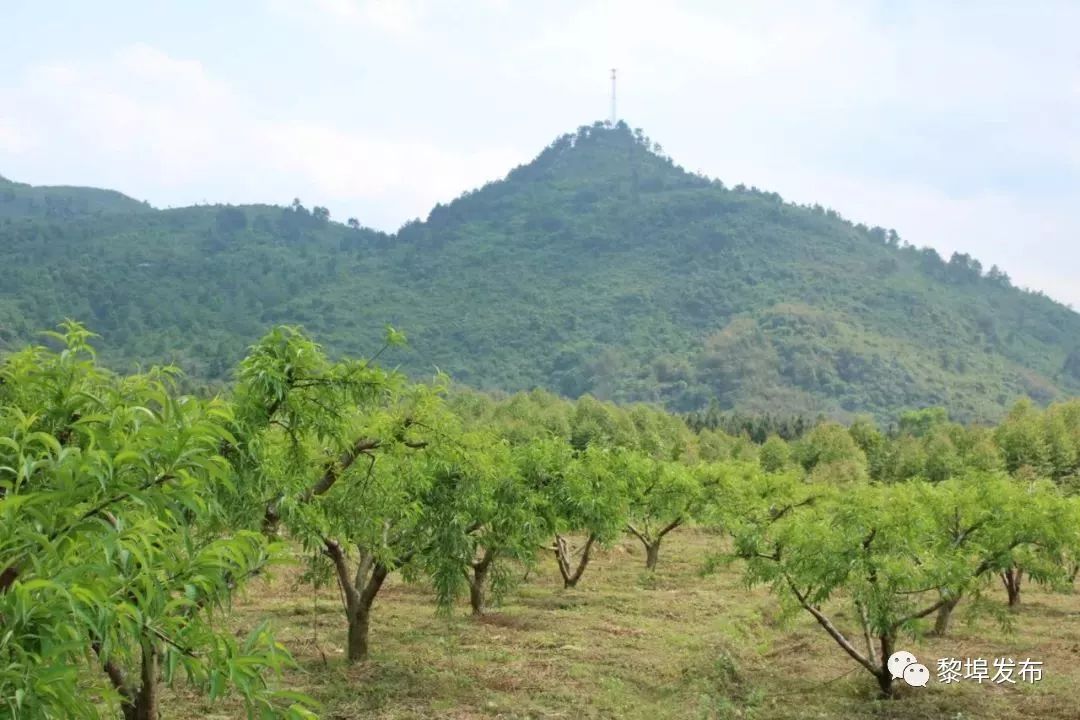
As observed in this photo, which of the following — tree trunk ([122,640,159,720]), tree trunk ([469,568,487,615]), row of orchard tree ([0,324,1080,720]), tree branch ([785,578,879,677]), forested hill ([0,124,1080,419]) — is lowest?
tree trunk ([469,568,487,615])

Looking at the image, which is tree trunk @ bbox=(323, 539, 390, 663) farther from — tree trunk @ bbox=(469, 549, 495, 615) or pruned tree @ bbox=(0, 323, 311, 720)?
pruned tree @ bbox=(0, 323, 311, 720)

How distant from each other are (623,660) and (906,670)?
490cm

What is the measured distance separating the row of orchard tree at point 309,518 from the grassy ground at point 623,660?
0.86 m

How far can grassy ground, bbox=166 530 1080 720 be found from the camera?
523 inches

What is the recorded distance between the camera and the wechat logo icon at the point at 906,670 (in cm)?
1375

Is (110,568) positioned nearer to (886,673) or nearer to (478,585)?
(886,673)

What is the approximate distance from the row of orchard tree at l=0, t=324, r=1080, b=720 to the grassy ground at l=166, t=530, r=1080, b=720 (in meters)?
0.86

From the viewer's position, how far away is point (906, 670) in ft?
45.7

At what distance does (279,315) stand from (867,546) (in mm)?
167477

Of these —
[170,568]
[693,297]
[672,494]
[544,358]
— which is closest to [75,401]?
[170,568]

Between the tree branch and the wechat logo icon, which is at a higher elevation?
the tree branch

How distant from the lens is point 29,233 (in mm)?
183250

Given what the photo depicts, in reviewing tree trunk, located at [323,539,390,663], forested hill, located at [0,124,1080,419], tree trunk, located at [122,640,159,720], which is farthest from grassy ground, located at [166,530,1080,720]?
forested hill, located at [0,124,1080,419]

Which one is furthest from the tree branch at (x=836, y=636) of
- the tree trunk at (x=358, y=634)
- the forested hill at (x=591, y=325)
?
the forested hill at (x=591, y=325)
